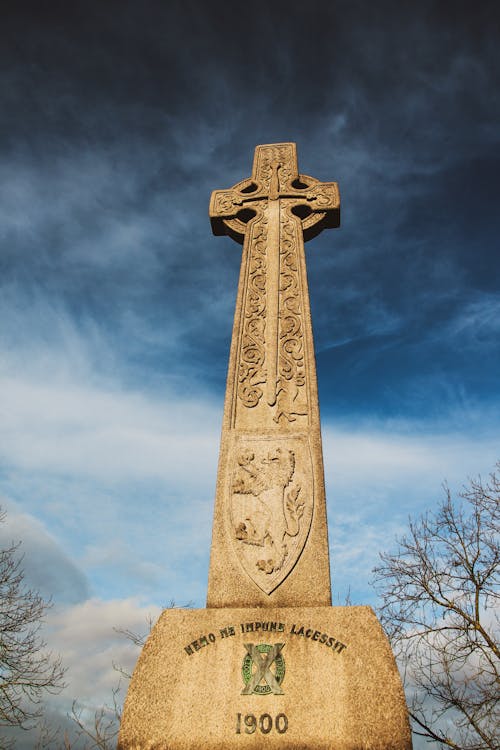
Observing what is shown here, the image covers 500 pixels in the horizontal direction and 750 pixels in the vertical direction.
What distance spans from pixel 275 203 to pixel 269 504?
447 centimetres

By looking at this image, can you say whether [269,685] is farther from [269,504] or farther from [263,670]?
[269,504]

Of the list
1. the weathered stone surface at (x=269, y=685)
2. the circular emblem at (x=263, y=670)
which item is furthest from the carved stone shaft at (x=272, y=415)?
the circular emblem at (x=263, y=670)

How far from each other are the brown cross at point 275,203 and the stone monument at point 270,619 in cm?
114

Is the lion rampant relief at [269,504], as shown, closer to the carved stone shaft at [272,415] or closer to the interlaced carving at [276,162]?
the carved stone shaft at [272,415]

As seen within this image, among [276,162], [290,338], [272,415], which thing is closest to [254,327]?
[290,338]

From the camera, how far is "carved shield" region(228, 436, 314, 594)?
4168 millimetres

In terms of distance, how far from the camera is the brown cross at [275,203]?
6.96 meters

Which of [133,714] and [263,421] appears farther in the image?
[263,421]

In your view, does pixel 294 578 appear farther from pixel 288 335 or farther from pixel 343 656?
pixel 288 335

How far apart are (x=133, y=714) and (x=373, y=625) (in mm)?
1693

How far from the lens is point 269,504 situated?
4.49 meters

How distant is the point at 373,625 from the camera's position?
3.57m

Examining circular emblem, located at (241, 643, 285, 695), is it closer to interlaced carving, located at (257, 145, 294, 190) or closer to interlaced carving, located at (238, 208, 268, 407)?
interlaced carving, located at (238, 208, 268, 407)

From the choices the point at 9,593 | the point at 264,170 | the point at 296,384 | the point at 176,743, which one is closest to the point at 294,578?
the point at 176,743
